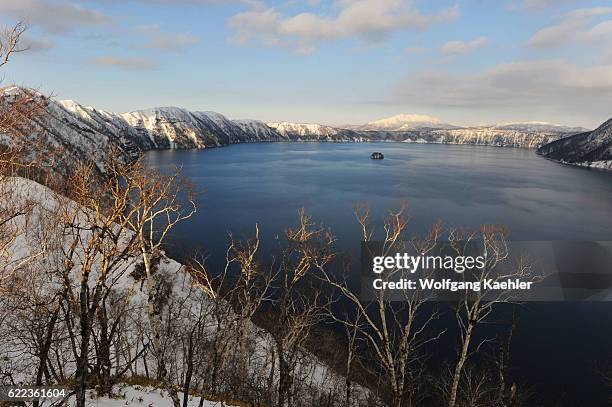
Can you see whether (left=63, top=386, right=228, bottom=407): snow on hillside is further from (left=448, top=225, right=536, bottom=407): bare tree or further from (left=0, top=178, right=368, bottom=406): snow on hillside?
(left=448, top=225, right=536, bottom=407): bare tree

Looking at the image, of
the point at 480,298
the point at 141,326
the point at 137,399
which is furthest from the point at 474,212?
the point at 137,399

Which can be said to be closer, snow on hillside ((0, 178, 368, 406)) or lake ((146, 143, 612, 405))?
snow on hillside ((0, 178, 368, 406))

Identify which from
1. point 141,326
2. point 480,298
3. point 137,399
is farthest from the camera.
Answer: point 141,326

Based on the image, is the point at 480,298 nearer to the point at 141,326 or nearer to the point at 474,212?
the point at 141,326

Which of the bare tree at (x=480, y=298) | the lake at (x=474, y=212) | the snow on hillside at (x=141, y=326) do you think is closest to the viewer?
the bare tree at (x=480, y=298)

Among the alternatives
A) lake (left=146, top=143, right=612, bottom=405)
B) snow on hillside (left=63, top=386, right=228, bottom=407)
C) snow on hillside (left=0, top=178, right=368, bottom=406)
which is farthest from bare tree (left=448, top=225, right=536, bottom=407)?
snow on hillside (left=63, top=386, right=228, bottom=407)

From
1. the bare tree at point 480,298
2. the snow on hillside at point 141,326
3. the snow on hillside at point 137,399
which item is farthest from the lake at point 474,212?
the snow on hillside at point 137,399

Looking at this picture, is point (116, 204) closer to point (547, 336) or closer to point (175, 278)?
Result: point (175, 278)

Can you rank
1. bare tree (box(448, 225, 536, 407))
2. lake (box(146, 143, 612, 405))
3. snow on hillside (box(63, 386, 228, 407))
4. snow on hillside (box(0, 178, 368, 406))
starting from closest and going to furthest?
snow on hillside (box(63, 386, 228, 407)) < bare tree (box(448, 225, 536, 407)) < snow on hillside (box(0, 178, 368, 406)) < lake (box(146, 143, 612, 405))

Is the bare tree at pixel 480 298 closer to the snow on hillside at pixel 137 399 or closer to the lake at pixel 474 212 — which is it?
the lake at pixel 474 212
